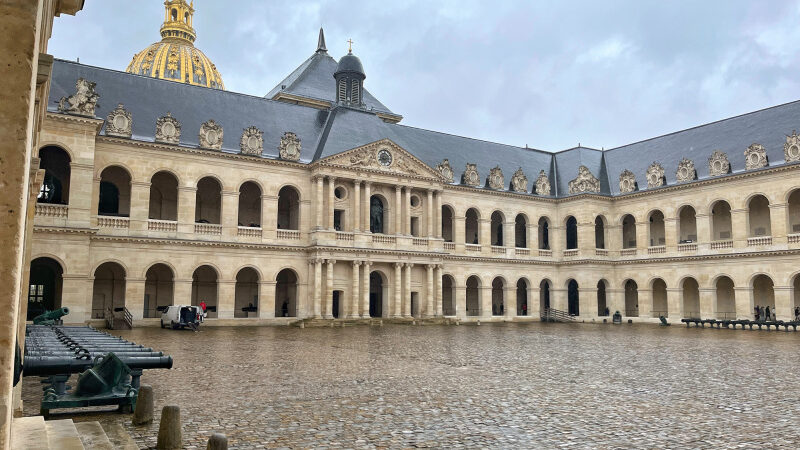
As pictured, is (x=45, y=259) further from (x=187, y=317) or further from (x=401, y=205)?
(x=401, y=205)

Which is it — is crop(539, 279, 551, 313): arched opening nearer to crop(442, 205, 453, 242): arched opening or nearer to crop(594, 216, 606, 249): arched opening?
crop(594, 216, 606, 249): arched opening

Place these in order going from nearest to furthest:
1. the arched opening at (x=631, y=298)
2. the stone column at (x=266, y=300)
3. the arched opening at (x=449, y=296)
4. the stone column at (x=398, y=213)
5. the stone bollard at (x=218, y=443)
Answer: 1. the stone bollard at (x=218, y=443)
2. the stone column at (x=266, y=300)
3. the stone column at (x=398, y=213)
4. the arched opening at (x=449, y=296)
5. the arched opening at (x=631, y=298)

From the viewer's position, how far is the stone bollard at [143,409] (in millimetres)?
9617

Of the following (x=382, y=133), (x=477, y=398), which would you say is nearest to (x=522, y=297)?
(x=382, y=133)

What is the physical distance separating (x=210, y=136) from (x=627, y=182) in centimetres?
3432

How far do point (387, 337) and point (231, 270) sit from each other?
15.3 m

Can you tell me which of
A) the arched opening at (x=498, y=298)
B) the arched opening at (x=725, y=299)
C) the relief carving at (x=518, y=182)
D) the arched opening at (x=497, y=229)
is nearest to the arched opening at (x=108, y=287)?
the arched opening at (x=498, y=298)

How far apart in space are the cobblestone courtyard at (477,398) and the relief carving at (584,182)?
32.4m

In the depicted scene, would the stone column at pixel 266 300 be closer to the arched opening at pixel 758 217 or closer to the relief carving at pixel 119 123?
the relief carving at pixel 119 123

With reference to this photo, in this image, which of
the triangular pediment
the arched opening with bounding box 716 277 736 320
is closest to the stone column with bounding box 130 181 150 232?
the triangular pediment

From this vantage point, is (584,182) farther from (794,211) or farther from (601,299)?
(794,211)

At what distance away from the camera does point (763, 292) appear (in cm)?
4681

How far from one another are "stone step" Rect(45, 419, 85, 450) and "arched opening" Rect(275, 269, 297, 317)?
36566 mm

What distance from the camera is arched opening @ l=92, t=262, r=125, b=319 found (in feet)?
129
